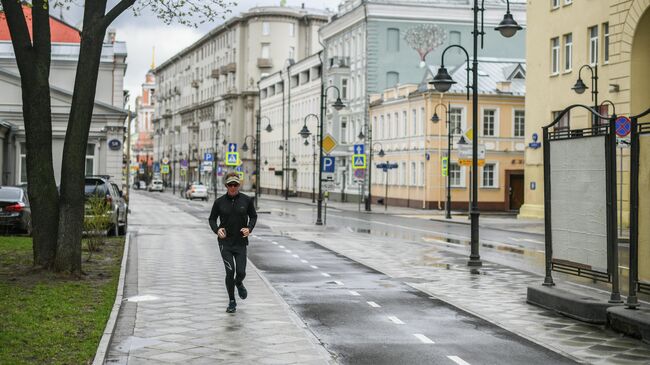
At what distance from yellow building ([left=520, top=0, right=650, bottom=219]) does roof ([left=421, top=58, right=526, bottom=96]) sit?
13.8 meters

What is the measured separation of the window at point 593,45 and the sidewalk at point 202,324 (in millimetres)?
26965

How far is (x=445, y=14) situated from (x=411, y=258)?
53.1 meters

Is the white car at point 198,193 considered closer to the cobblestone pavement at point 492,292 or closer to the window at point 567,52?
the window at point 567,52

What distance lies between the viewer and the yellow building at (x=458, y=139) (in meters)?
60.8

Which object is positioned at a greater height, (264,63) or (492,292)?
(264,63)

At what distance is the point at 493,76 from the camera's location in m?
64.9

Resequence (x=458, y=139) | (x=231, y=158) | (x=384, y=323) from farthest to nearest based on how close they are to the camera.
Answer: (x=458, y=139) < (x=231, y=158) < (x=384, y=323)

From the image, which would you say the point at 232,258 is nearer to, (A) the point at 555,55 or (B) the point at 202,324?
(B) the point at 202,324

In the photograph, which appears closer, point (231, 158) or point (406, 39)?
→ point (231, 158)

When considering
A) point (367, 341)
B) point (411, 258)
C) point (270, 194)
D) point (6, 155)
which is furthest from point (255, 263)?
point (270, 194)

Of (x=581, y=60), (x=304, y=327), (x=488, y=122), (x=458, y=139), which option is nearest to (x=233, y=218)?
(x=304, y=327)

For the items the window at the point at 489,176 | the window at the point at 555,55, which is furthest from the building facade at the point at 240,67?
the window at the point at 555,55

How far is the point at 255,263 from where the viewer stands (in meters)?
21.0

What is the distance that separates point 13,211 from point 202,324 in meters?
16.7
